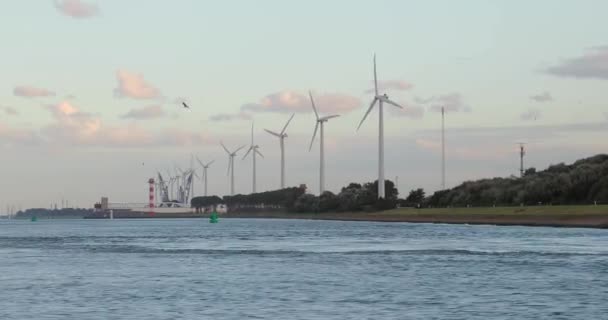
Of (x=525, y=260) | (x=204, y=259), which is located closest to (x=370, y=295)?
(x=525, y=260)

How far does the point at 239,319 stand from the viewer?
158 ft

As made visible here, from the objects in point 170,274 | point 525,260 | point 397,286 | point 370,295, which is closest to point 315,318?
point 370,295

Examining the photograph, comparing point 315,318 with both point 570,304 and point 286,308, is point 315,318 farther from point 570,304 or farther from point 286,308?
point 570,304

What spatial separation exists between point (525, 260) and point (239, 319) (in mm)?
45533

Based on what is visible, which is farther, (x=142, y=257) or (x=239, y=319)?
(x=142, y=257)

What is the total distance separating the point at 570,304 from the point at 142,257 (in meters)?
54.3

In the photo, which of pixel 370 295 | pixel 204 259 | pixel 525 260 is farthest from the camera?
pixel 204 259

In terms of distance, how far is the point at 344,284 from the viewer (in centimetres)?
6606

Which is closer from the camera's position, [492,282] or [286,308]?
[286,308]

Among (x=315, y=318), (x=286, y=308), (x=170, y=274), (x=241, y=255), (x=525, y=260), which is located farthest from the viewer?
(x=241, y=255)

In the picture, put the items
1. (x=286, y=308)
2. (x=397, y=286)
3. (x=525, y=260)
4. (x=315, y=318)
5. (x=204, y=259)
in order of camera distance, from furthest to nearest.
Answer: (x=204, y=259) < (x=525, y=260) < (x=397, y=286) < (x=286, y=308) < (x=315, y=318)

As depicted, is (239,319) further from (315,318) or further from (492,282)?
(492,282)

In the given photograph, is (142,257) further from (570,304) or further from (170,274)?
(570,304)

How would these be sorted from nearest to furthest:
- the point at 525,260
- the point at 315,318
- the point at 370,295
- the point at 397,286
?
the point at 315,318, the point at 370,295, the point at 397,286, the point at 525,260
